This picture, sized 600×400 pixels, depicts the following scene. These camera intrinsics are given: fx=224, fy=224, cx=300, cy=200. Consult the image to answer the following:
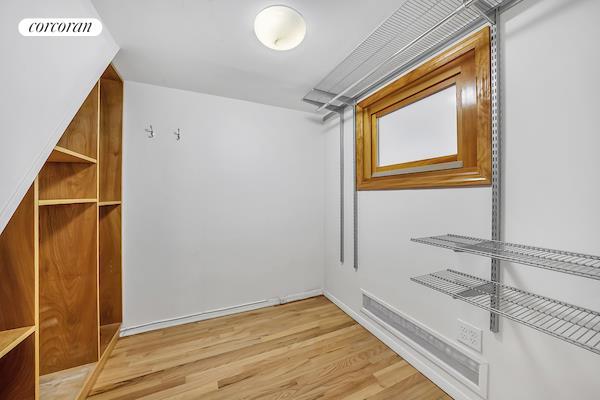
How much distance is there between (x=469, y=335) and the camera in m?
1.12

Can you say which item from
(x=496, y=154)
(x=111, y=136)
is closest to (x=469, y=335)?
(x=496, y=154)

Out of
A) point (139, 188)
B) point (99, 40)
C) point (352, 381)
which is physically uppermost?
point (99, 40)

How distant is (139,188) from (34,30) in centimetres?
123

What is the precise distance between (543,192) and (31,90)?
6.07 feet

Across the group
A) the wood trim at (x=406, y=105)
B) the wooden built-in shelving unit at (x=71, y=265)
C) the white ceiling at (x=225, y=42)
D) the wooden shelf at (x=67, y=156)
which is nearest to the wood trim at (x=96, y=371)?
the wooden built-in shelving unit at (x=71, y=265)

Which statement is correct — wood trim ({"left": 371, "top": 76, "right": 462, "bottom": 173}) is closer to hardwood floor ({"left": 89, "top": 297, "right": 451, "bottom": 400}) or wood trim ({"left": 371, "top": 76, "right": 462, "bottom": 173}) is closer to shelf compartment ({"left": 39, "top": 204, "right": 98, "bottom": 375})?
hardwood floor ({"left": 89, "top": 297, "right": 451, "bottom": 400})

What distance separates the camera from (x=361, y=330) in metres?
1.79

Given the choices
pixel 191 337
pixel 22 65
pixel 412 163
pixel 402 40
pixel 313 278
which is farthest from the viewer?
pixel 313 278

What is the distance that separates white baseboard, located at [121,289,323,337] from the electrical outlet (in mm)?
1438

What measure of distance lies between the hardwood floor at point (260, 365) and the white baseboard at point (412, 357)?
0.10ft

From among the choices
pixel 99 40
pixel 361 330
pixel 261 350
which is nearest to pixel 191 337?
pixel 261 350

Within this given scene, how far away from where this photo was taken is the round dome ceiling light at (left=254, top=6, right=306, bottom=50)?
1076 millimetres

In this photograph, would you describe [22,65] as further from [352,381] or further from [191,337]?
[352,381]

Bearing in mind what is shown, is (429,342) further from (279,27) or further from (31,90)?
(31,90)
